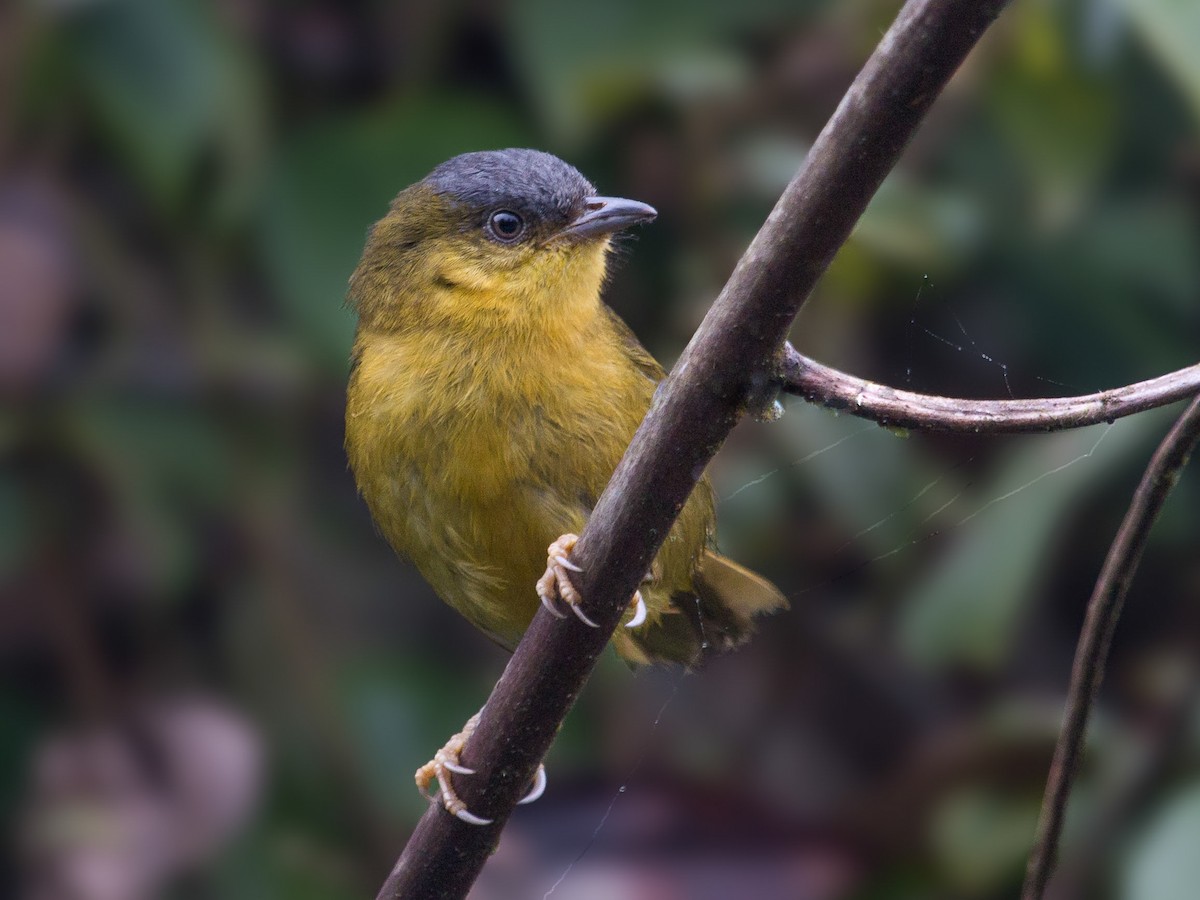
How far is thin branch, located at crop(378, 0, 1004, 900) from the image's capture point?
1159 mm

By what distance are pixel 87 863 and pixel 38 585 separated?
694 millimetres

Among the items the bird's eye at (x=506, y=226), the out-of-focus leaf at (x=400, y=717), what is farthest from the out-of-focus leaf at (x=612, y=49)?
the out-of-focus leaf at (x=400, y=717)

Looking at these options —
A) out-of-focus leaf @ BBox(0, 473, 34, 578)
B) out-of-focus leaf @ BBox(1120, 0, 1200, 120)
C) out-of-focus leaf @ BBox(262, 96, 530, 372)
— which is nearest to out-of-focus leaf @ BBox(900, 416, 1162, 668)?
out-of-focus leaf @ BBox(1120, 0, 1200, 120)

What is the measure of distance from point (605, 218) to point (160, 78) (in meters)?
1.21

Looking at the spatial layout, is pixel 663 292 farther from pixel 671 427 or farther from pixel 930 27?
pixel 930 27

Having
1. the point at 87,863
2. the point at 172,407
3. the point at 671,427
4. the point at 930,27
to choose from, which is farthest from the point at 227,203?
the point at 930,27

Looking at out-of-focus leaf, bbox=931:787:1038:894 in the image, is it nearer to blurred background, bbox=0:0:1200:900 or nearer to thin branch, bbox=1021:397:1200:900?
blurred background, bbox=0:0:1200:900

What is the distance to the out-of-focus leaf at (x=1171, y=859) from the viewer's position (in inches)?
94.4

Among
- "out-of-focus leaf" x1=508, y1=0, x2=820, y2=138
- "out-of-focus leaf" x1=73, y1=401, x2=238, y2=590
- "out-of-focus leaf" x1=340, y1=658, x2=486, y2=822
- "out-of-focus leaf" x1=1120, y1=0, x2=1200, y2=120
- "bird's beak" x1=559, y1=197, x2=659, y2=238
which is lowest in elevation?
"out-of-focus leaf" x1=340, y1=658, x2=486, y2=822

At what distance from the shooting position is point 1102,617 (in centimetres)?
142

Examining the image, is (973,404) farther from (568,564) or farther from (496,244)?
(496,244)

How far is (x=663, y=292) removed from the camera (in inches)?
141

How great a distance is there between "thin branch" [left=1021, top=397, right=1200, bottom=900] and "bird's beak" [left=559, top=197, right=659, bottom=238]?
1257 millimetres

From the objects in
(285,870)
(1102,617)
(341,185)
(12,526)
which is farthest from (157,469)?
(1102,617)
